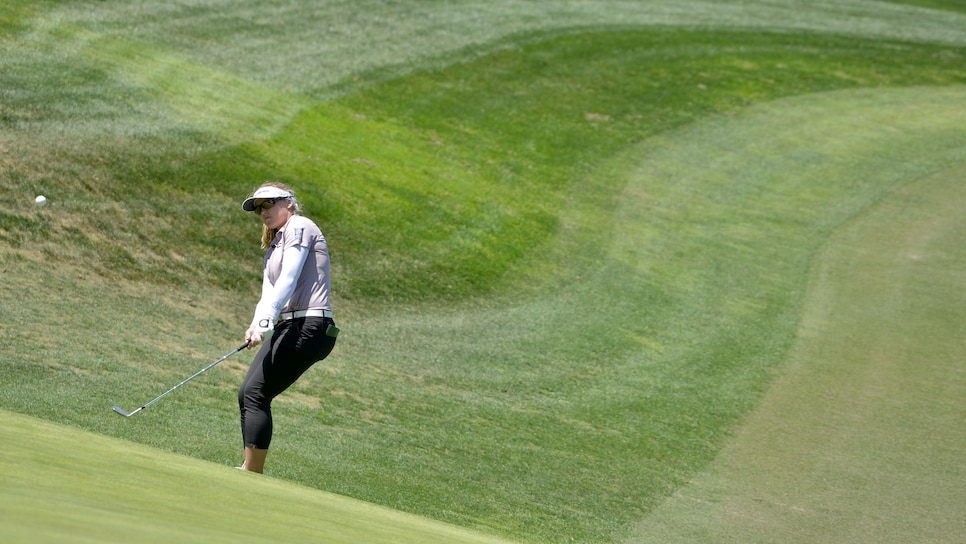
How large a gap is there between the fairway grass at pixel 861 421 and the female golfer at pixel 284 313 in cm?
293

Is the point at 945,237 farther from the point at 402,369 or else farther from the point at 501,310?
the point at 402,369

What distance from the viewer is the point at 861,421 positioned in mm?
12523

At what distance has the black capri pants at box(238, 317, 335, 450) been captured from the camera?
25.2ft

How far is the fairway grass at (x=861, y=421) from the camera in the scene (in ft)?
30.4

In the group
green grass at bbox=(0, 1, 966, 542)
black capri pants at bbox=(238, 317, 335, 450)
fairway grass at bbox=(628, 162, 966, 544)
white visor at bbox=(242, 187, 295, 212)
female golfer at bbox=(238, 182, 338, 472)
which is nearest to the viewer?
female golfer at bbox=(238, 182, 338, 472)

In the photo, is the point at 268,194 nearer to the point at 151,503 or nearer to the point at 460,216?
the point at 151,503

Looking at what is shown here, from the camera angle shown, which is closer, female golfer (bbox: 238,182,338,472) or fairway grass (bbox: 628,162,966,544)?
female golfer (bbox: 238,182,338,472)

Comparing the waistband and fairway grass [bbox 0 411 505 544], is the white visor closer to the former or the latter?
the waistband

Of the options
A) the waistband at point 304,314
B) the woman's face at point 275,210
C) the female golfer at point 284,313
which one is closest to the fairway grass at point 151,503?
the female golfer at point 284,313

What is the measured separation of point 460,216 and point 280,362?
11815mm

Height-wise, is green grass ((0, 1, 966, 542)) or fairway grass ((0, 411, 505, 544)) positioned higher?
fairway grass ((0, 411, 505, 544))

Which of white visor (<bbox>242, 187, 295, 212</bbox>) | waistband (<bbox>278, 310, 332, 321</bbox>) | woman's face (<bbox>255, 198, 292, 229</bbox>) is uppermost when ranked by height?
white visor (<bbox>242, 187, 295, 212</bbox>)

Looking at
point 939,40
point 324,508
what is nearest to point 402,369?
point 324,508

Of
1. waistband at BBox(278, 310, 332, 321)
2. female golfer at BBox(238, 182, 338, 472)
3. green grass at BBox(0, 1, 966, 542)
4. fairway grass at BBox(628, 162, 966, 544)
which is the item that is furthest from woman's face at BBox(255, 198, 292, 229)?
fairway grass at BBox(628, 162, 966, 544)
